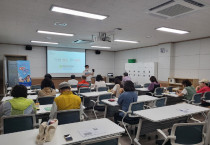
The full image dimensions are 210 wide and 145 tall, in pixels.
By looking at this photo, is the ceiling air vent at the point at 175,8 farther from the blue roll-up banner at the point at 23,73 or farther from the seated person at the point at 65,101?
the blue roll-up banner at the point at 23,73

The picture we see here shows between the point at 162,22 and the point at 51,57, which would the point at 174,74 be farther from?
the point at 51,57

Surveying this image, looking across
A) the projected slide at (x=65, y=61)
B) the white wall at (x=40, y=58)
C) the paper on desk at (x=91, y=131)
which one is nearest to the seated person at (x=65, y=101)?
the paper on desk at (x=91, y=131)

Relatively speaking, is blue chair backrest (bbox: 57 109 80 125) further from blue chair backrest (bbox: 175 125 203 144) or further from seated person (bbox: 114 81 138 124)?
blue chair backrest (bbox: 175 125 203 144)

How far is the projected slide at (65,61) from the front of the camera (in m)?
10.3

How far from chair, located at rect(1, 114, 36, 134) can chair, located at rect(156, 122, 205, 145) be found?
1.99 meters

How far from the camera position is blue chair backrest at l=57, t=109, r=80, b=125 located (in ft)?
8.04

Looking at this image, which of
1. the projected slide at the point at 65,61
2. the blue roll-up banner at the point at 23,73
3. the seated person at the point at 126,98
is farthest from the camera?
the projected slide at the point at 65,61

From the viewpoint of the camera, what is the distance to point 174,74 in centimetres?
838

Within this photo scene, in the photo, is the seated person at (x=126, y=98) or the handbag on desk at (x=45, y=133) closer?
the handbag on desk at (x=45, y=133)

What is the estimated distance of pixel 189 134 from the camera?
80.4 inches

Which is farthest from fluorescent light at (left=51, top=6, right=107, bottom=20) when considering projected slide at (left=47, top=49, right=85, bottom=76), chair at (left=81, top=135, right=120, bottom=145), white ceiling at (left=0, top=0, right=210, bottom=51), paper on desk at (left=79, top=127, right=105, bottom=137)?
projected slide at (left=47, top=49, right=85, bottom=76)

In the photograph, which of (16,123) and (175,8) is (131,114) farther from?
(175,8)

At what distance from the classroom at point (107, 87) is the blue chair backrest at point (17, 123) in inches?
0.5

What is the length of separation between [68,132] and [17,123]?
32.8 inches
